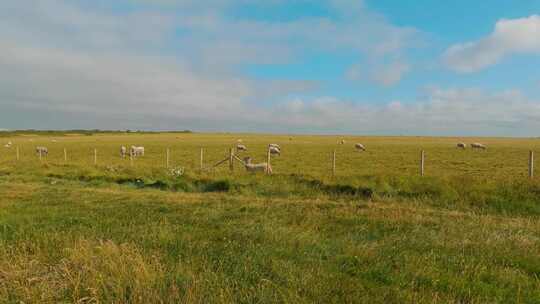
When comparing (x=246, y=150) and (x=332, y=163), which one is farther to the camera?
(x=246, y=150)

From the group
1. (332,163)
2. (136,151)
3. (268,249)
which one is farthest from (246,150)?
(268,249)

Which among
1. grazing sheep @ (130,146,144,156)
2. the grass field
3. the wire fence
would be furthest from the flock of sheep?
the grass field

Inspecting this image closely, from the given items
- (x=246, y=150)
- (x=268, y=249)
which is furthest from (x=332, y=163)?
(x=246, y=150)

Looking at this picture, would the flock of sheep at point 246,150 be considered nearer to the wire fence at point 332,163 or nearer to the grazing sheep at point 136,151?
the grazing sheep at point 136,151

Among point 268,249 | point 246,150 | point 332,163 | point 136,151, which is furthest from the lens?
point 246,150

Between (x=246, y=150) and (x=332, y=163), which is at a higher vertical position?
(x=332, y=163)

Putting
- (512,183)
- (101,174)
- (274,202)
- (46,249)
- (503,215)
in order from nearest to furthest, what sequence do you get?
(46,249) < (503,215) < (274,202) < (512,183) < (101,174)

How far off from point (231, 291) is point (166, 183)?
1064 cm

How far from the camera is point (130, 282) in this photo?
3.80 m

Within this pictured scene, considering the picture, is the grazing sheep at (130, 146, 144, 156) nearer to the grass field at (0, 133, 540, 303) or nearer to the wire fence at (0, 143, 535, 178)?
the wire fence at (0, 143, 535, 178)

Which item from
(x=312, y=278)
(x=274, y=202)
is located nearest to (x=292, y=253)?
(x=312, y=278)

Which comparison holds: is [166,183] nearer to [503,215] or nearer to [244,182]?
[244,182]

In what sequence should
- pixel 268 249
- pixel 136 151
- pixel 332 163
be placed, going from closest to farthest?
pixel 268 249
pixel 332 163
pixel 136 151

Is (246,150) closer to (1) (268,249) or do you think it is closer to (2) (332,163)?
(2) (332,163)
